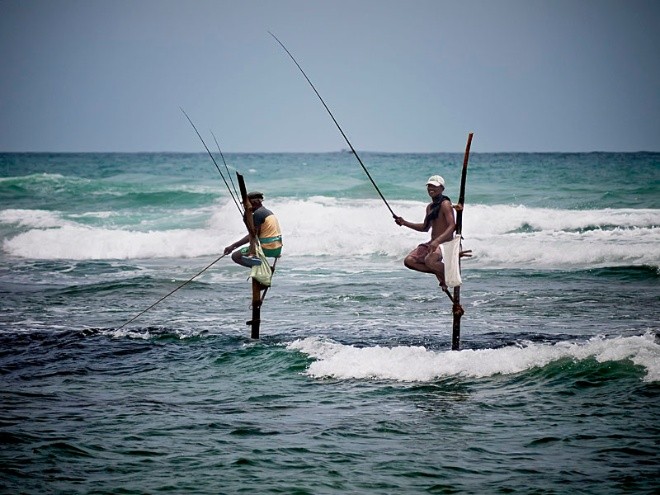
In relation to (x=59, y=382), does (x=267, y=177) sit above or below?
above

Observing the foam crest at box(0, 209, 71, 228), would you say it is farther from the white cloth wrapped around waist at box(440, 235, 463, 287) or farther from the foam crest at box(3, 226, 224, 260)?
the white cloth wrapped around waist at box(440, 235, 463, 287)

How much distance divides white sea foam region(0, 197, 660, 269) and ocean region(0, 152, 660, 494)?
0.14 meters

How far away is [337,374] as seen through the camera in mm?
9492

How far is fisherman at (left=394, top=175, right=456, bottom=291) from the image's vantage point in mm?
9414

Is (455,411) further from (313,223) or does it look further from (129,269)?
(313,223)

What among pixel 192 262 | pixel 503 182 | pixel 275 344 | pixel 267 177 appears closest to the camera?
pixel 275 344

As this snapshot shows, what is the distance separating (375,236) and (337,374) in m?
13.5

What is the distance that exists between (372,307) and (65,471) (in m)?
7.82

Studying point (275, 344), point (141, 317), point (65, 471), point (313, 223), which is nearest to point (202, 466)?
point (65, 471)

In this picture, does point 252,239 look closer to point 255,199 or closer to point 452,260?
point 255,199

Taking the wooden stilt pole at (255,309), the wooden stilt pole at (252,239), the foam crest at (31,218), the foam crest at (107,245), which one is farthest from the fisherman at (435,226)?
the foam crest at (31,218)

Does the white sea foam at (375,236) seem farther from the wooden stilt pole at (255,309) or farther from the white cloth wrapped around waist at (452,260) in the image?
the white cloth wrapped around waist at (452,260)

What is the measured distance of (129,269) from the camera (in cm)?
1966

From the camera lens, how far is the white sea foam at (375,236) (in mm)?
19859
